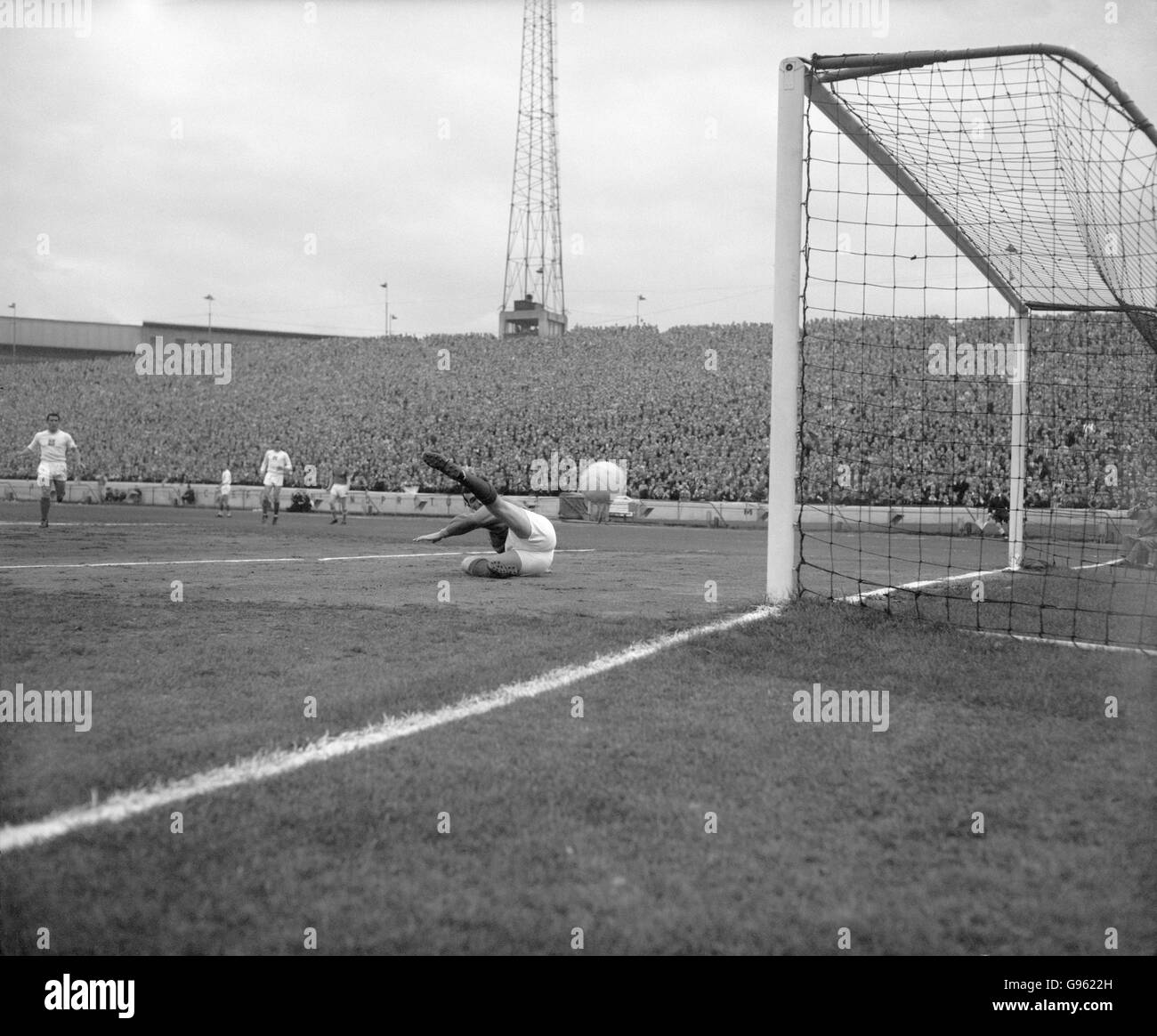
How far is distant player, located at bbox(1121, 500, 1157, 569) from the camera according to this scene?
1172 cm

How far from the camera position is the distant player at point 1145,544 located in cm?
1172

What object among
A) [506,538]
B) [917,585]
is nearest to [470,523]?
[506,538]

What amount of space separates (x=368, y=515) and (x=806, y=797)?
25759 mm

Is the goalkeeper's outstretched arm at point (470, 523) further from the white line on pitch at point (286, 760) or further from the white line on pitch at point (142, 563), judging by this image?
the white line on pitch at point (286, 760)

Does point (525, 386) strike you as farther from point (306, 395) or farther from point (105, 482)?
point (105, 482)

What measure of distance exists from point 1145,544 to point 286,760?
1136 cm

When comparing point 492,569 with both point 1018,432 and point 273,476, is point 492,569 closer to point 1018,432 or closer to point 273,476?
point 1018,432

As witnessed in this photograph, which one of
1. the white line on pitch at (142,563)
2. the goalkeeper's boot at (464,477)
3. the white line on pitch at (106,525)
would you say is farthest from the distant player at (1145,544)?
the white line on pitch at (106,525)

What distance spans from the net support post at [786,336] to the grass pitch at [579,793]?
1.08 metres

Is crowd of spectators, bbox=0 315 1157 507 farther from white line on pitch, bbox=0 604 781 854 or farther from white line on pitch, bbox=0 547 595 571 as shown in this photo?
white line on pitch, bbox=0 547 595 571

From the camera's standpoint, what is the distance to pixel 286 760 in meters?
3.42

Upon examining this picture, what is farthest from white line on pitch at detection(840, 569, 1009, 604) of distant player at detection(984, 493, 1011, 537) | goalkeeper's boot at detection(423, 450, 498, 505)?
distant player at detection(984, 493, 1011, 537)
